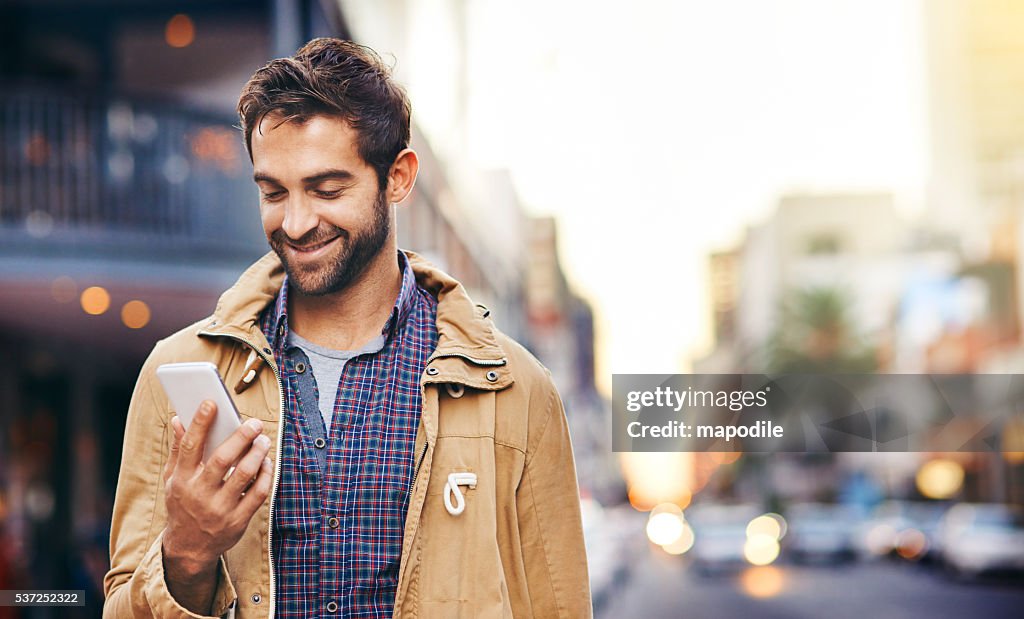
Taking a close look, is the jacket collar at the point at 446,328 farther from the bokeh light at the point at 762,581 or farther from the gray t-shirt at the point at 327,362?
the bokeh light at the point at 762,581

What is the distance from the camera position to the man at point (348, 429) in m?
2.10

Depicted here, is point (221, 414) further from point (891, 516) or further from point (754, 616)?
point (891, 516)

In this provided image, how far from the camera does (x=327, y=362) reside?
229cm

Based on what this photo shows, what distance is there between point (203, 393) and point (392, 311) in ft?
1.70

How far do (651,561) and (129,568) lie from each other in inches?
1467

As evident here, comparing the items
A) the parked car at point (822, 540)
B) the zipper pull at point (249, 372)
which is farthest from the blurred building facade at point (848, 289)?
the parked car at point (822, 540)

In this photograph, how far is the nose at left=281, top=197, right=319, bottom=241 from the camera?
215cm

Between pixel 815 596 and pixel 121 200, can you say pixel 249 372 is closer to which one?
pixel 121 200

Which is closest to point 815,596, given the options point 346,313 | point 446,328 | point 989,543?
point 989,543

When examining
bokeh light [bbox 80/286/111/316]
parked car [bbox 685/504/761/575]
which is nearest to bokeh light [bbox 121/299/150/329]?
bokeh light [bbox 80/286/111/316]

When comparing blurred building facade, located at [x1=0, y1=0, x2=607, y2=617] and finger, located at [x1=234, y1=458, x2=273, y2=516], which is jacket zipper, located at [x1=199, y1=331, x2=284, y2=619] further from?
blurred building facade, located at [x1=0, y1=0, x2=607, y2=617]

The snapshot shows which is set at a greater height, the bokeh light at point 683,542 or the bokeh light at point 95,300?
the bokeh light at point 95,300

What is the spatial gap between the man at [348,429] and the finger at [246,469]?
0.14 feet

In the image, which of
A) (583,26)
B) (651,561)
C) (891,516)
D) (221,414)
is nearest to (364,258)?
(221,414)
